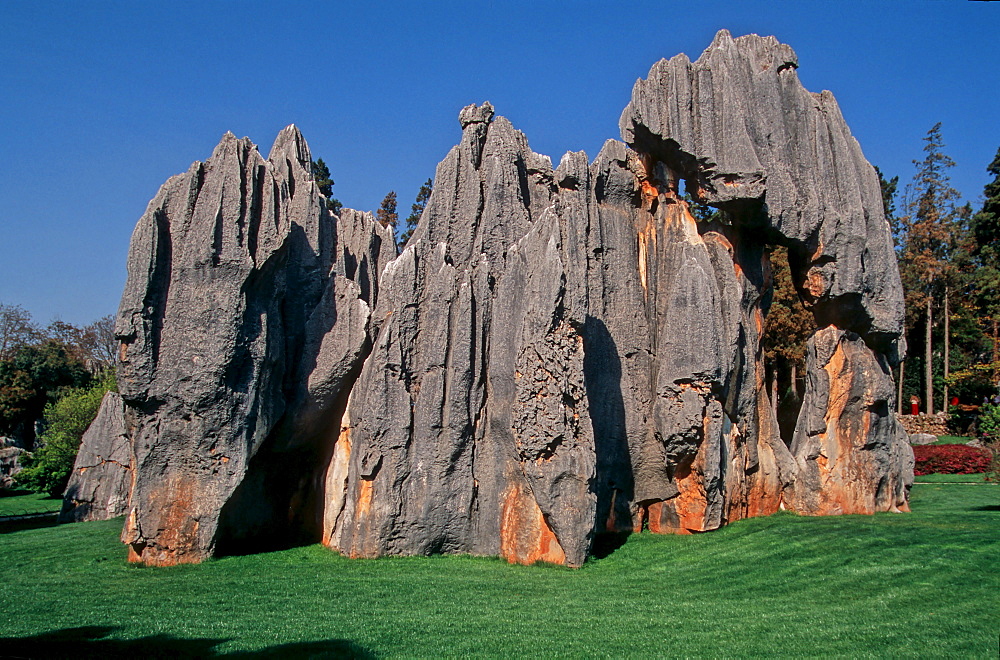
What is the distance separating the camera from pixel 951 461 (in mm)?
27125

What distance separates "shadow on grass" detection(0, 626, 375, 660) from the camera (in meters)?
8.42

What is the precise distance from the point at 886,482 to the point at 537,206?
10.3 meters

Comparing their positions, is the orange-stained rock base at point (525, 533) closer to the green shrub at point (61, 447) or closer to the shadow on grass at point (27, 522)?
the shadow on grass at point (27, 522)

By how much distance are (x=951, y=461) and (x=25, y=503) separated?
33013 millimetres

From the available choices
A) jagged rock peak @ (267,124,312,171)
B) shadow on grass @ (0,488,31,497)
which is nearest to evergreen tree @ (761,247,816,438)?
jagged rock peak @ (267,124,312,171)

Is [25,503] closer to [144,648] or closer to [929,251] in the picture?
[144,648]

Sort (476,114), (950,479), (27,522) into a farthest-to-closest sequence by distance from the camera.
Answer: (950,479)
(27,522)
(476,114)

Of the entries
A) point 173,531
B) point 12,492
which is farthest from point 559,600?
point 12,492

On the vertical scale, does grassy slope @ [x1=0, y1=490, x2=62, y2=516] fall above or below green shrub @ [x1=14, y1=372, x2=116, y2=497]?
below

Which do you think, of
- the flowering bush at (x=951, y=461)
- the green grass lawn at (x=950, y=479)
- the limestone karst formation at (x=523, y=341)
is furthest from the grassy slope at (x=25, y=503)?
the flowering bush at (x=951, y=461)

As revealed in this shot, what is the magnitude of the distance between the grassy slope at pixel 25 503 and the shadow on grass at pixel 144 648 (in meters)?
17.0

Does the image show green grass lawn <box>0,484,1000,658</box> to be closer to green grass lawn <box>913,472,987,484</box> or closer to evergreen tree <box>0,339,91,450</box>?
green grass lawn <box>913,472,987,484</box>

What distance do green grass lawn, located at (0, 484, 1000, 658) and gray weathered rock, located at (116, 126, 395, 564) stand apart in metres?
1.12

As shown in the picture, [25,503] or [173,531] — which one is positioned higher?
[173,531]
